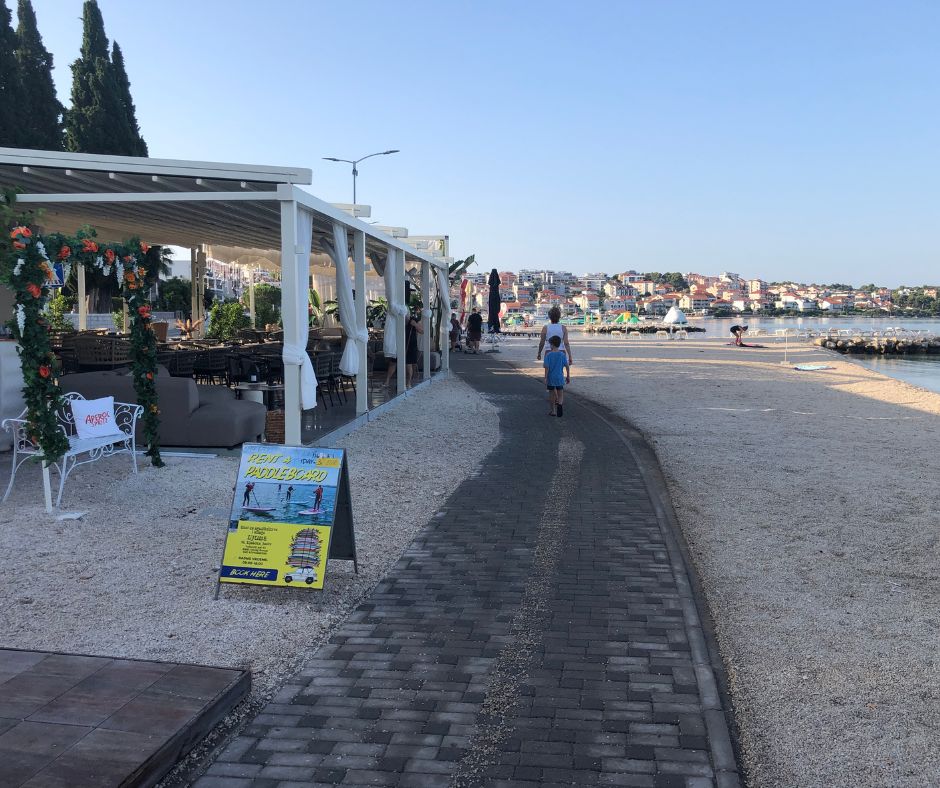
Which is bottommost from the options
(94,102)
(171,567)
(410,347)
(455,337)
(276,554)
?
(171,567)

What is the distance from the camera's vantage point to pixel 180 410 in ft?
27.3

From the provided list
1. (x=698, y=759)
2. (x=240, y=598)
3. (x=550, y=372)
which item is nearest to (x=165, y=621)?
(x=240, y=598)

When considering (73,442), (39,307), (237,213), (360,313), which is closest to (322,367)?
(360,313)

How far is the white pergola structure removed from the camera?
7.79 meters

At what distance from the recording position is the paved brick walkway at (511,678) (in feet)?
9.59

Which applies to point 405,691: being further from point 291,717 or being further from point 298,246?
point 298,246

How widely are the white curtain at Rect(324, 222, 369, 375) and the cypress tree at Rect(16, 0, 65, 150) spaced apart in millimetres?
29787

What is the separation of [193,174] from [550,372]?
607 centimetres

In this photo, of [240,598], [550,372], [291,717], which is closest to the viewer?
[291,717]

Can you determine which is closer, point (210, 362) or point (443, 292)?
point (210, 362)

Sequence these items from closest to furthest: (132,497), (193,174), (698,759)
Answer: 1. (698,759)
2. (132,497)
3. (193,174)

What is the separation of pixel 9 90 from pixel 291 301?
32682 mm

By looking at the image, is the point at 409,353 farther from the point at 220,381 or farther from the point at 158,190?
the point at 158,190

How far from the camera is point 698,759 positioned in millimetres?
2969
